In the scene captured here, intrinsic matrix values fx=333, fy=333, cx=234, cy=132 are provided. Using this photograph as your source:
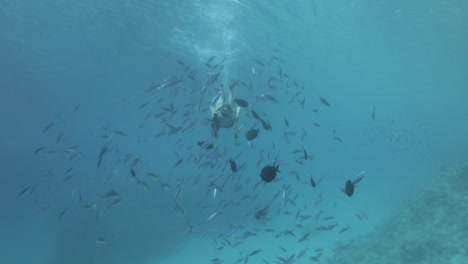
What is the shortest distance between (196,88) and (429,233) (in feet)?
41.7

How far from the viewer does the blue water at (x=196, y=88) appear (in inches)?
474

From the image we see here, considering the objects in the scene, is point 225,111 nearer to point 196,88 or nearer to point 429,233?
point 196,88

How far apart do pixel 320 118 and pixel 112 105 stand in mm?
58338

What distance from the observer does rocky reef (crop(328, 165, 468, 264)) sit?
Answer: 13859 mm

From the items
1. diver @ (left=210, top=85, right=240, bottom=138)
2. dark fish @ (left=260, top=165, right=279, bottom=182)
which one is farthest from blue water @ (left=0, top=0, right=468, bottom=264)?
dark fish @ (left=260, top=165, right=279, bottom=182)

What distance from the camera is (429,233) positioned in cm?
1523

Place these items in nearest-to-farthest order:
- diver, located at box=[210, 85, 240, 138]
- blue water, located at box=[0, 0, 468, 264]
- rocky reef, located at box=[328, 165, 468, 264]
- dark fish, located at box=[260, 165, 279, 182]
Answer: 1. dark fish, located at box=[260, 165, 279, 182]
2. diver, located at box=[210, 85, 240, 138]
3. blue water, located at box=[0, 0, 468, 264]
4. rocky reef, located at box=[328, 165, 468, 264]

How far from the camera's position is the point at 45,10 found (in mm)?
20984

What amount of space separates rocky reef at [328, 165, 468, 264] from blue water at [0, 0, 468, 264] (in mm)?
443

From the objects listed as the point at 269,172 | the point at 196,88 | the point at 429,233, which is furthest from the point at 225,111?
the point at 429,233

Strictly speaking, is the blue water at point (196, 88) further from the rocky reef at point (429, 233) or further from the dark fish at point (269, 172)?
the dark fish at point (269, 172)

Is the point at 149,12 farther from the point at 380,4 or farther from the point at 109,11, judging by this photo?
the point at 380,4

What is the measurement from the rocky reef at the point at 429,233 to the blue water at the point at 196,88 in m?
0.44

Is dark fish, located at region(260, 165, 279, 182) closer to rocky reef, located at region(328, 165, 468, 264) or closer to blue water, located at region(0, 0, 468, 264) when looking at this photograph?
blue water, located at region(0, 0, 468, 264)
